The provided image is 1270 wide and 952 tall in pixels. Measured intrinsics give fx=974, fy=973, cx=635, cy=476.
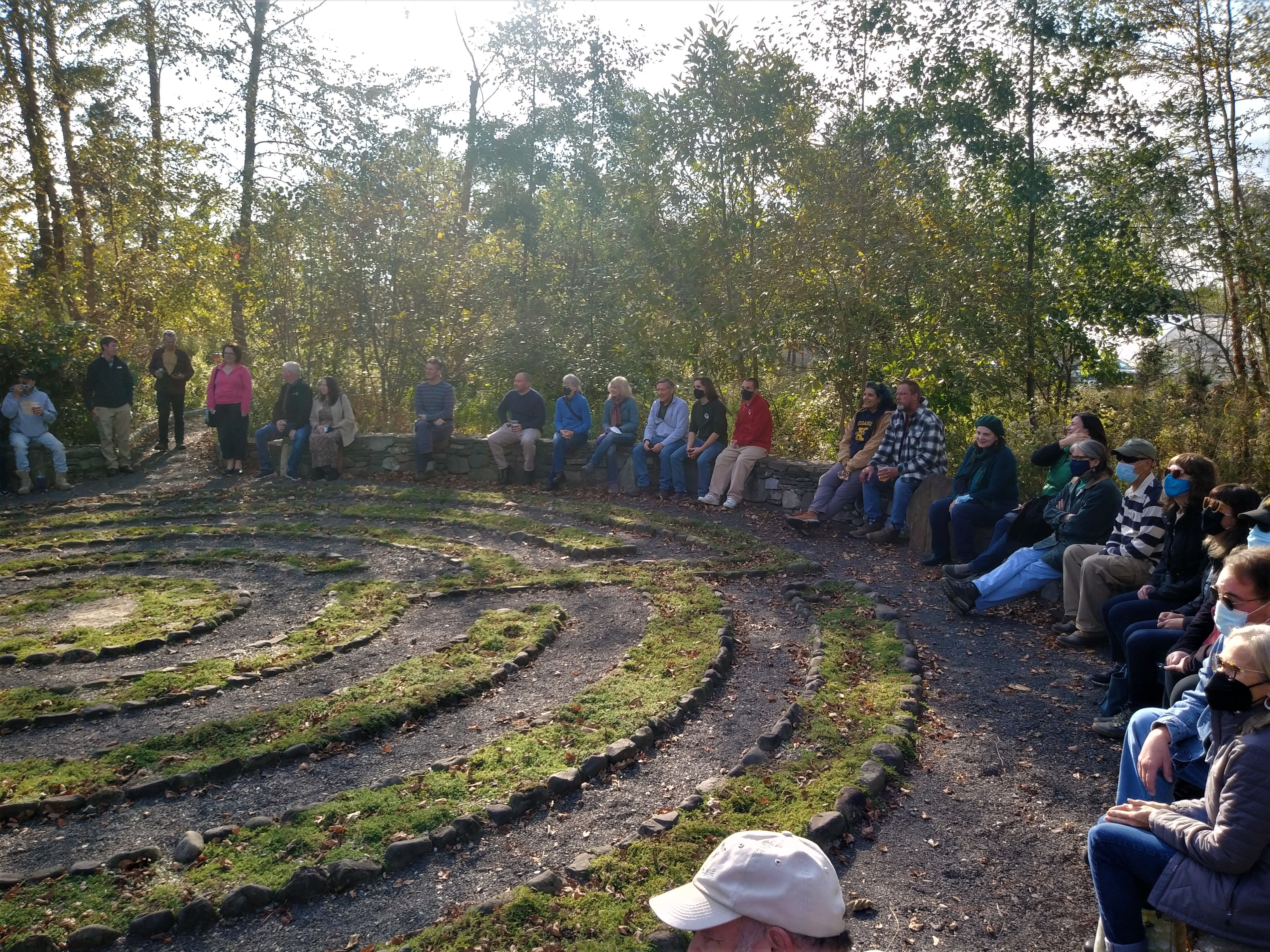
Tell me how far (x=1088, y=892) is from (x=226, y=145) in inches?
900

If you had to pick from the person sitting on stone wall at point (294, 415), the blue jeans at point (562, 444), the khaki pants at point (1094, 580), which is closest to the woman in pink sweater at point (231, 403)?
the person sitting on stone wall at point (294, 415)

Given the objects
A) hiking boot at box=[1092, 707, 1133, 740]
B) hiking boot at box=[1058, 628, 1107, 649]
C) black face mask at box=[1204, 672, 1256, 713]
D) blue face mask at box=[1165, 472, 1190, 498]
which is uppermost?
blue face mask at box=[1165, 472, 1190, 498]

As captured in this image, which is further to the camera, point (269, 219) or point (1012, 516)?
point (269, 219)

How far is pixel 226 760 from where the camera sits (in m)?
4.85

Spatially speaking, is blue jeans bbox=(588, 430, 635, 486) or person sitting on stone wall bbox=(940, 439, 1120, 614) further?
blue jeans bbox=(588, 430, 635, 486)

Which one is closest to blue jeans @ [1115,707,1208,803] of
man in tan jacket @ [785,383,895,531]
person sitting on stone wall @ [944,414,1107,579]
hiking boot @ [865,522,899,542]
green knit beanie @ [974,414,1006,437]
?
person sitting on stone wall @ [944,414,1107,579]

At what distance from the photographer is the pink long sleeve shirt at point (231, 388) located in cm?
1478

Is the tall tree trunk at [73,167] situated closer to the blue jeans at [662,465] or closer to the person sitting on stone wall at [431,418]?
the person sitting on stone wall at [431,418]

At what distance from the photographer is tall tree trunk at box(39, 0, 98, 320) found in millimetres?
19016

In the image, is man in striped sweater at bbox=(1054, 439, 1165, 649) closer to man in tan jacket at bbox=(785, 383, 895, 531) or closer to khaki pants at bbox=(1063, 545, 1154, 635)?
khaki pants at bbox=(1063, 545, 1154, 635)

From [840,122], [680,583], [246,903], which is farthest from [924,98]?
[246,903]

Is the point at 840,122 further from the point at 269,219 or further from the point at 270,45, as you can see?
the point at 270,45

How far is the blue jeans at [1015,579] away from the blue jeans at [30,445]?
1239 centimetres

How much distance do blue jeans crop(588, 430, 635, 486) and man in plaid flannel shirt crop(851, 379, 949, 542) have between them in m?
3.85
